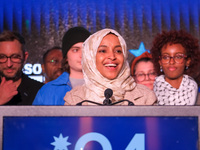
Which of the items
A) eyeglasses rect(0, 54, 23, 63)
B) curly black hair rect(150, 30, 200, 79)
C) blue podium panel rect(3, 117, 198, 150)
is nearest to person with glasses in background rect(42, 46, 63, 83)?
eyeglasses rect(0, 54, 23, 63)

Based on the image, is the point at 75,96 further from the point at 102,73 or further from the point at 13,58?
the point at 13,58

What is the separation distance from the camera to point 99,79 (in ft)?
5.65

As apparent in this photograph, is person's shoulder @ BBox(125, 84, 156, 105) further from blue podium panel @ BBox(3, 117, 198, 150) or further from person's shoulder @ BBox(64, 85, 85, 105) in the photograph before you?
blue podium panel @ BBox(3, 117, 198, 150)

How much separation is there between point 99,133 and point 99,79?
0.87m

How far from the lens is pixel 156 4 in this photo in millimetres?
4395

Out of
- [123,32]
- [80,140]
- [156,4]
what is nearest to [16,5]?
[123,32]

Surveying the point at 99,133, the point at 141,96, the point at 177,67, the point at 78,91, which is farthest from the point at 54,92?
the point at 99,133

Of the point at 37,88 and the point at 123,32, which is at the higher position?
the point at 123,32

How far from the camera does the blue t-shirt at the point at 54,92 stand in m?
2.07

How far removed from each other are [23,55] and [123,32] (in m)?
2.31

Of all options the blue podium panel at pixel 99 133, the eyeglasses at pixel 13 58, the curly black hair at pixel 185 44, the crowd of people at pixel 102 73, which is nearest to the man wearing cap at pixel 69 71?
the crowd of people at pixel 102 73

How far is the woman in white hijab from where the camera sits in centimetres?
171

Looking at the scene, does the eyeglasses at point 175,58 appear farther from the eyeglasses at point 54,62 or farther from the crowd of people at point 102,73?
the eyeglasses at point 54,62

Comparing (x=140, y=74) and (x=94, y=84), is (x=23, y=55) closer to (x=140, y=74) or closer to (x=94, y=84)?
(x=94, y=84)
